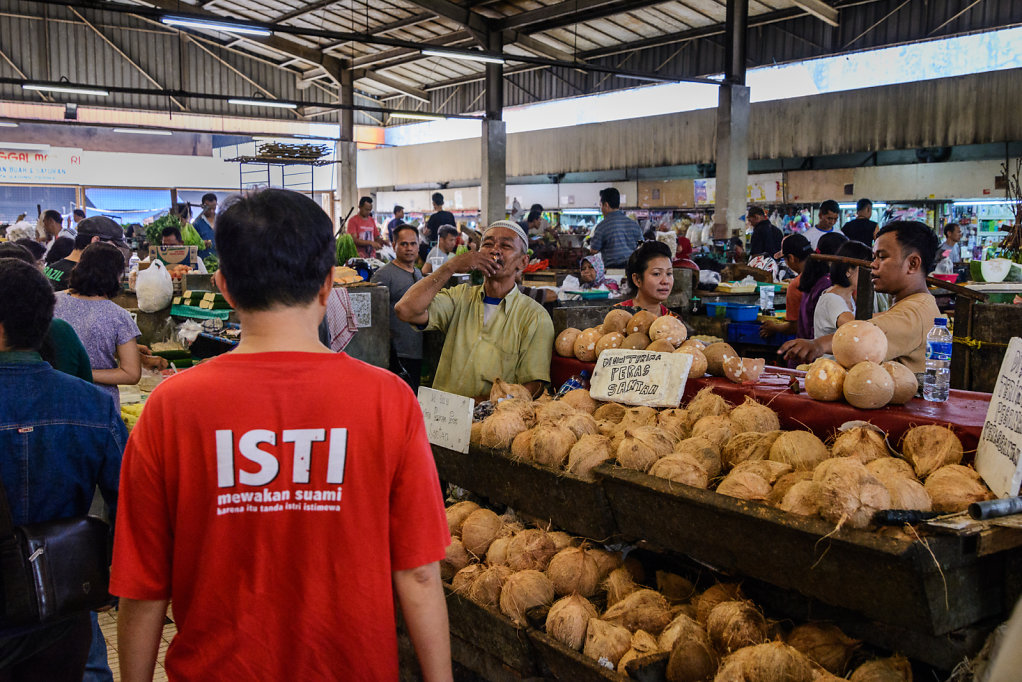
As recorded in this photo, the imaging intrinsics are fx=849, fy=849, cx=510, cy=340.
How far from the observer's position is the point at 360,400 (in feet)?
4.93

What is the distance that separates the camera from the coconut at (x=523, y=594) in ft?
8.48

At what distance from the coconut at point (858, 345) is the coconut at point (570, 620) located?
1110 millimetres

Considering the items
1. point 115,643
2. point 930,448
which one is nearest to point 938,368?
point 930,448

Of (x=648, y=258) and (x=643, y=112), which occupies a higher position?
(x=643, y=112)

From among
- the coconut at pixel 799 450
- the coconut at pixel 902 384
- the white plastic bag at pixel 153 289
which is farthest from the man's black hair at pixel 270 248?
the white plastic bag at pixel 153 289

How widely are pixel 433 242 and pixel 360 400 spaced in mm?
13052

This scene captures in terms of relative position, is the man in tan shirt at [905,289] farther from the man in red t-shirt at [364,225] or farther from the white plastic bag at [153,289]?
the man in red t-shirt at [364,225]

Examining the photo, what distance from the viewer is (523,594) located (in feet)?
8.52

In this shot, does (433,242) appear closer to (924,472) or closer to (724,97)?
(724,97)

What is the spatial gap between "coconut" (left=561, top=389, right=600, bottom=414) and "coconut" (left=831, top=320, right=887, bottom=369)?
0.92 metres

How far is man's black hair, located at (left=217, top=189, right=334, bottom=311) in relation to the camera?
4.74 ft

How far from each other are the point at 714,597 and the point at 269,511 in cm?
146

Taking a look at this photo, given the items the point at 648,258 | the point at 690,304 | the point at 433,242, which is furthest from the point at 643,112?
the point at 648,258

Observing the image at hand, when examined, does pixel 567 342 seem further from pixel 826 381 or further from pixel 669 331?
pixel 826 381
